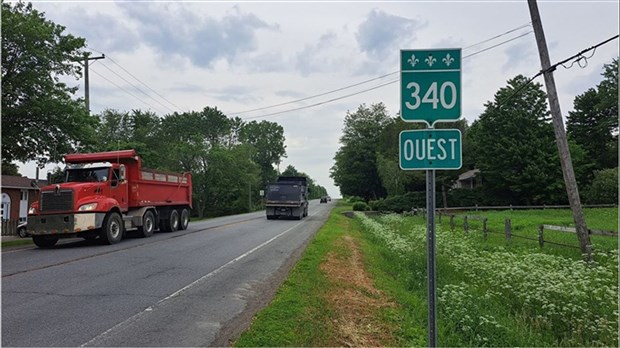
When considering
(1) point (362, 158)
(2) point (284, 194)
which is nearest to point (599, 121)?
(1) point (362, 158)

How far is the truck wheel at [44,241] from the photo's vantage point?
48.5 ft

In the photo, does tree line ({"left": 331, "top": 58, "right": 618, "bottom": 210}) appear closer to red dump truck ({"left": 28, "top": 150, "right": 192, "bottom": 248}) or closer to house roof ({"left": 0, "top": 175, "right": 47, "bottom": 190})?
red dump truck ({"left": 28, "top": 150, "right": 192, "bottom": 248})

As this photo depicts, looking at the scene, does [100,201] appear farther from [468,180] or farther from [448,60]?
[468,180]

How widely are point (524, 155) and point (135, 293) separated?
4418 centimetres

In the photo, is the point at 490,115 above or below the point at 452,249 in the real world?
above

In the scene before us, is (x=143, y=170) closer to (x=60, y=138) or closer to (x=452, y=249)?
(x=60, y=138)

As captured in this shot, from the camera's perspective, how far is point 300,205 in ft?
106

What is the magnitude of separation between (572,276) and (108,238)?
13.4 m

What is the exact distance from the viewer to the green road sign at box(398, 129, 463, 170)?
3.58 meters

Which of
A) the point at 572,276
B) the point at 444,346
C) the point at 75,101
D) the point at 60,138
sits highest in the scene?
the point at 75,101

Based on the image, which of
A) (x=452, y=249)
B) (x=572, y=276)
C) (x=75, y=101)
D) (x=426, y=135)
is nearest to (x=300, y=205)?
(x=75, y=101)

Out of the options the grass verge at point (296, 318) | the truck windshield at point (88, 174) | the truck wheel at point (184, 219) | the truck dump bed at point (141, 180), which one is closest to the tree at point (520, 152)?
the truck wheel at point (184, 219)

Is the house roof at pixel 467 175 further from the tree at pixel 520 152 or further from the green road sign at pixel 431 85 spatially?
the green road sign at pixel 431 85

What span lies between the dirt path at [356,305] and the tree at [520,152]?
126ft
